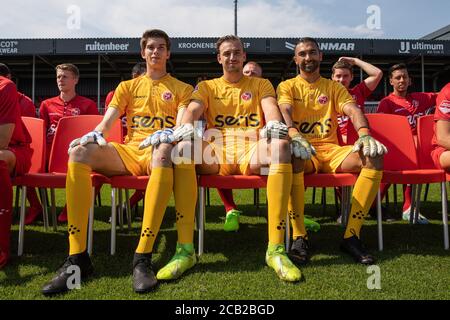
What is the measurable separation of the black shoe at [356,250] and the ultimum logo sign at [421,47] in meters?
15.9

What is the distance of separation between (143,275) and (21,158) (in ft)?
4.18

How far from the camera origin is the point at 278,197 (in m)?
2.22

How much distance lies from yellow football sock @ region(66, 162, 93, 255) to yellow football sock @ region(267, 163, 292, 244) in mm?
1056

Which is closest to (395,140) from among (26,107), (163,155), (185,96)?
(185,96)

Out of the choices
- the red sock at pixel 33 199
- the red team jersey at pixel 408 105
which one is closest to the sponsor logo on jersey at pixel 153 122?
the red sock at pixel 33 199

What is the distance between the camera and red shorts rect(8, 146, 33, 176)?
8.24 feet

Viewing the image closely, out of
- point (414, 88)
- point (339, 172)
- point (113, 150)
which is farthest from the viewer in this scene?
point (414, 88)

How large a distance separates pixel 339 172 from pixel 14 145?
224 centimetres

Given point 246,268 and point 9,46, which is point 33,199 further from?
point 9,46

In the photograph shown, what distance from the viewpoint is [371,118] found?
3.16 meters

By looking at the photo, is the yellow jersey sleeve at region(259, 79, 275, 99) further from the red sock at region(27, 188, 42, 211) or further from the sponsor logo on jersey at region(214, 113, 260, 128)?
the red sock at region(27, 188, 42, 211)
